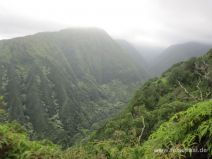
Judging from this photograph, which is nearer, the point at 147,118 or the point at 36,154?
the point at 36,154

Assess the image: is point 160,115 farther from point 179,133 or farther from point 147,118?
point 179,133

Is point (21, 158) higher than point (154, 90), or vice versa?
point (21, 158)

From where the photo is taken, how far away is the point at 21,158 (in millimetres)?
7082

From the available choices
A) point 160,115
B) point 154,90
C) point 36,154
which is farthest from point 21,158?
point 154,90

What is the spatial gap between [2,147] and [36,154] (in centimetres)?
75

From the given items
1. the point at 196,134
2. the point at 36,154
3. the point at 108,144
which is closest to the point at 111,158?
the point at 108,144

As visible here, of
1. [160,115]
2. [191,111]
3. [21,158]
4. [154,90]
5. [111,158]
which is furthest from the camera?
[154,90]

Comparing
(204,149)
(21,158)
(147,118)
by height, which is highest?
(204,149)

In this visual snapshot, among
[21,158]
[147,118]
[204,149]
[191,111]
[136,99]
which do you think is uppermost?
[191,111]

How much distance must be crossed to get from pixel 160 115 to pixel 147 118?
1683mm

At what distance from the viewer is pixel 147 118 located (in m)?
43.2

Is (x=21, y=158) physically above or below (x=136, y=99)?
above

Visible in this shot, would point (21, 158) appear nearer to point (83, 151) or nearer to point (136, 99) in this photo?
point (83, 151)

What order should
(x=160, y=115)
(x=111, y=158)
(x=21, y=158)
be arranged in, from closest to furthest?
(x=111, y=158)
(x=21, y=158)
(x=160, y=115)
